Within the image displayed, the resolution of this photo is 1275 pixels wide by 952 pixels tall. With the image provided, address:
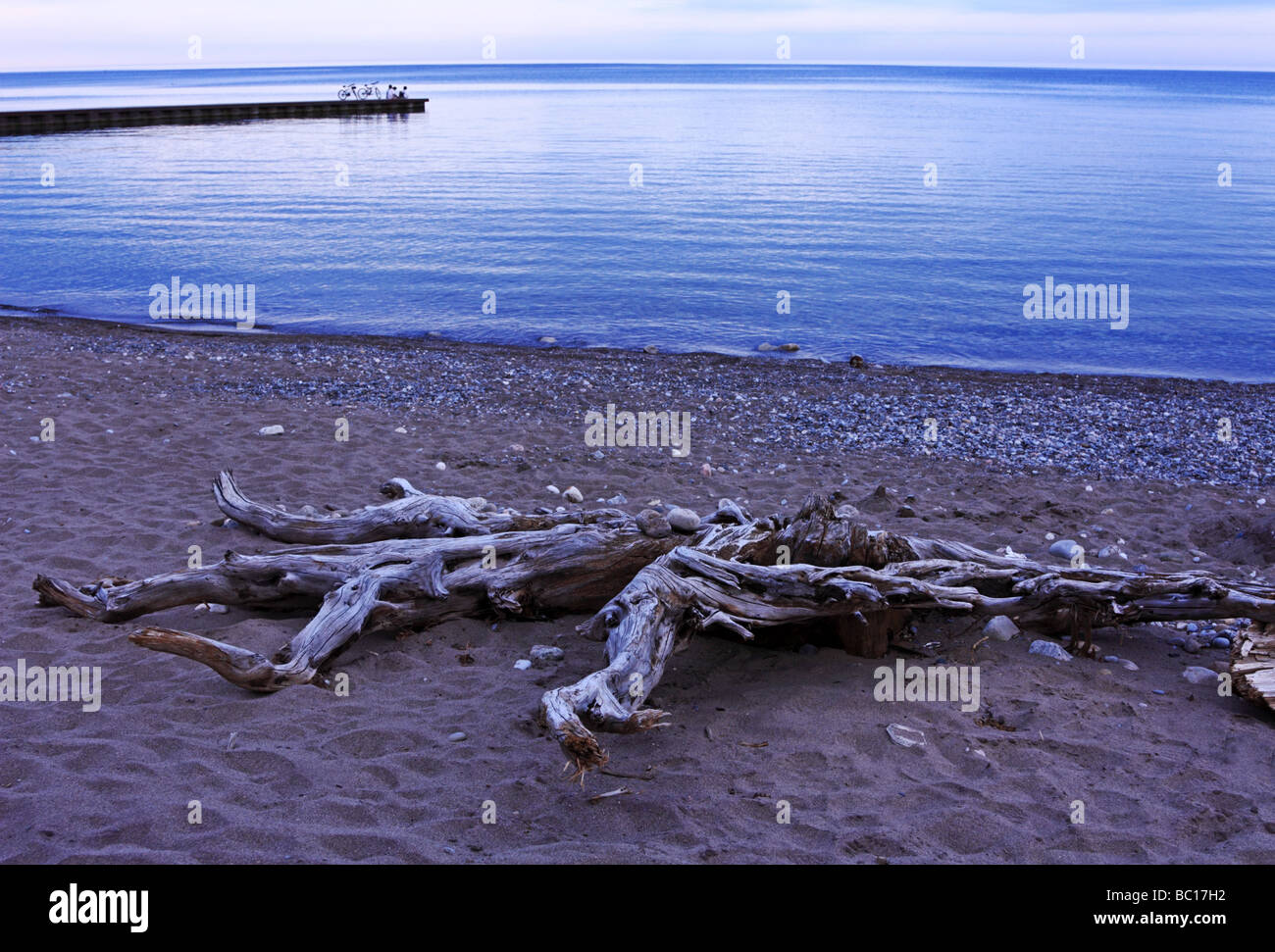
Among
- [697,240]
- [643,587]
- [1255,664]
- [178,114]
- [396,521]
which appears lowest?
[1255,664]

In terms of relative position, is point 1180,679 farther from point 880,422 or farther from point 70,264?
point 70,264

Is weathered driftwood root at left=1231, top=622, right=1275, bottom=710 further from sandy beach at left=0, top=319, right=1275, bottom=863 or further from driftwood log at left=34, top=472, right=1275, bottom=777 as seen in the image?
sandy beach at left=0, top=319, right=1275, bottom=863

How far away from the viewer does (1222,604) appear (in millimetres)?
5699

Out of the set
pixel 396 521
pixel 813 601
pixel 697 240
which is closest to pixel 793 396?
pixel 396 521

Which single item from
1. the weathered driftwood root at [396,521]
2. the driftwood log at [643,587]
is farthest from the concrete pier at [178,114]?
the driftwood log at [643,587]

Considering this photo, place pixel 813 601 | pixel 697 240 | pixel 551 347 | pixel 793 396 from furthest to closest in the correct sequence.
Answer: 1. pixel 697 240
2. pixel 551 347
3. pixel 793 396
4. pixel 813 601

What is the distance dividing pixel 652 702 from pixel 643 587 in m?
0.61

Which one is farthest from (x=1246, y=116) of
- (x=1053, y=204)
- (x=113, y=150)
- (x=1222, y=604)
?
(x=1222, y=604)

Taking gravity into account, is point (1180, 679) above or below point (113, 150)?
below

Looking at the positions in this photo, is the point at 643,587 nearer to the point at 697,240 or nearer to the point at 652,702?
the point at 652,702

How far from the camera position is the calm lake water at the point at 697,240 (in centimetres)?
1848

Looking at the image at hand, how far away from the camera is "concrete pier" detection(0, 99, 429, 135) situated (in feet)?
217

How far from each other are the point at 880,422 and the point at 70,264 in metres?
21.7

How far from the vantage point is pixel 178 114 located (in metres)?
75.1
